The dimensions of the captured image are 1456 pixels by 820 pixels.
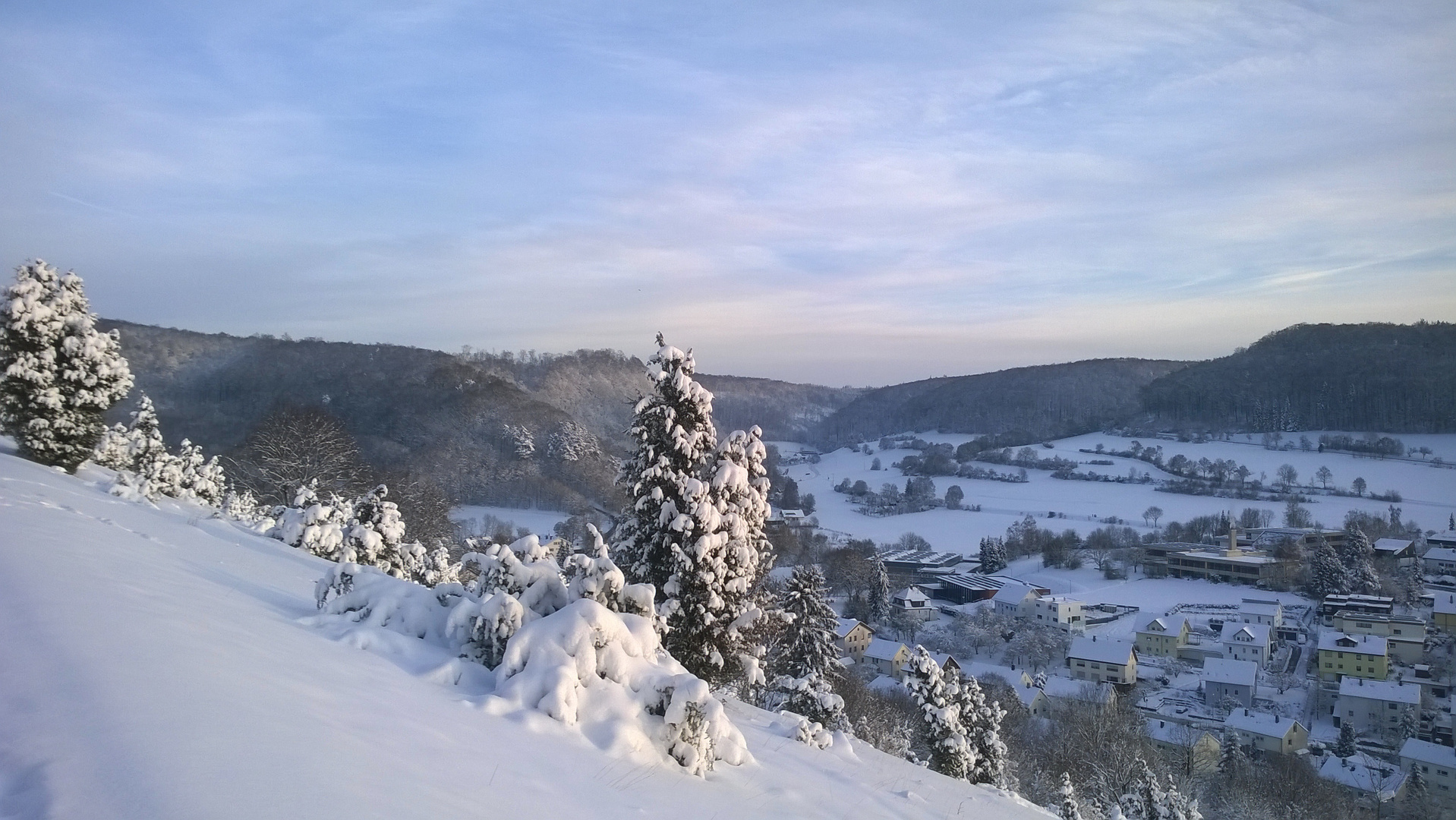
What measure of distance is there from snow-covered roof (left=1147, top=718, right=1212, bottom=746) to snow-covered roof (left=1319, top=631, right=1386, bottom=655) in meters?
14.1

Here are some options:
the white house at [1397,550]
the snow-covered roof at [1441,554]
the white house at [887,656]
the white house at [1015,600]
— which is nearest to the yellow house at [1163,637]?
the white house at [1015,600]

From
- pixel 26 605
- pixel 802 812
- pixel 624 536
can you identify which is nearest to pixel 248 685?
pixel 26 605

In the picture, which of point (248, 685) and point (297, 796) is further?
point (248, 685)

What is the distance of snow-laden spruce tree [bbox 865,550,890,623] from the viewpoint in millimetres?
53562

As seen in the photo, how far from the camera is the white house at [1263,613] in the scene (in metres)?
49.3

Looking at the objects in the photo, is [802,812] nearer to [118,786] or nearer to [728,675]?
[118,786]

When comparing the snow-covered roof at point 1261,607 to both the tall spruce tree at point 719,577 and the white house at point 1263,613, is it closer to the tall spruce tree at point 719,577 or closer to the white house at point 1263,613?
the white house at point 1263,613

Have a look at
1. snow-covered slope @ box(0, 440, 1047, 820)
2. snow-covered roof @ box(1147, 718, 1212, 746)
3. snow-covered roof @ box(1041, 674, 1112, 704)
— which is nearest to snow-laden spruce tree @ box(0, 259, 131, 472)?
snow-covered slope @ box(0, 440, 1047, 820)

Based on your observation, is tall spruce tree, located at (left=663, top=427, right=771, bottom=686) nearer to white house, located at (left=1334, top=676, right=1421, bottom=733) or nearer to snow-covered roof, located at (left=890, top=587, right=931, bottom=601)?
white house, located at (left=1334, top=676, right=1421, bottom=733)

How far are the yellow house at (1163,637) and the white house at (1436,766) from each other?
16.7 m

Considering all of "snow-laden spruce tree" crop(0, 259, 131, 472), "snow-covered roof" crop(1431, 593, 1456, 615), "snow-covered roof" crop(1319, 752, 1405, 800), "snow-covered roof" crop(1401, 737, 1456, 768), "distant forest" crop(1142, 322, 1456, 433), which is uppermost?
"distant forest" crop(1142, 322, 1456, 433)

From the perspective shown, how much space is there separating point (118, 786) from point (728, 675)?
1114cm

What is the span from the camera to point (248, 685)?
407cm

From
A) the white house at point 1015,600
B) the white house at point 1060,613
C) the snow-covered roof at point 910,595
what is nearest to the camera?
the white house at point 1060,613
